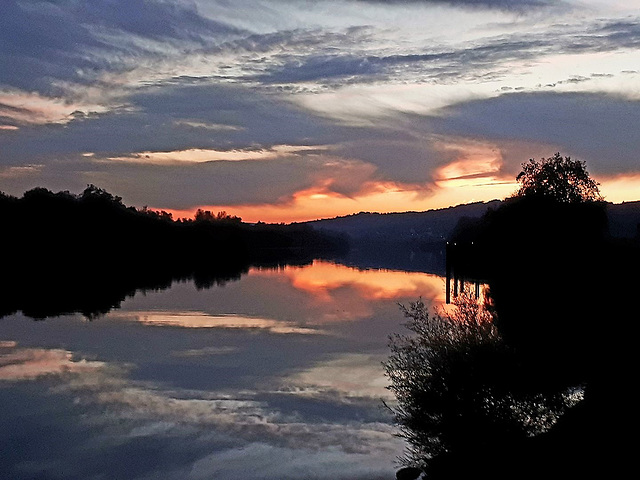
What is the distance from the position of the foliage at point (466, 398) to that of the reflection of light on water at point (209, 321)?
24743 millimetres

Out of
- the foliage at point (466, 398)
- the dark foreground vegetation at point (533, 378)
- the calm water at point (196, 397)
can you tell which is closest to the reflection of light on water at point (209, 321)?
the calm water at point (196, 397)

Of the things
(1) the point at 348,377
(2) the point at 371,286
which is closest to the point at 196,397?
(1) the point at 348,377

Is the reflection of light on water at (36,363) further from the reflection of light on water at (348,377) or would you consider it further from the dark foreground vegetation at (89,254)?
the dark foreground vegetation at (89,254)

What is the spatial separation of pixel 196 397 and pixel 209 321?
21.9 meters

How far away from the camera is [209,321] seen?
1893 inches

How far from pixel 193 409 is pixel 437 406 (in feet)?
31.4

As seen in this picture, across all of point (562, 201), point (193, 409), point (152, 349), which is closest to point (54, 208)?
point (562, 201)

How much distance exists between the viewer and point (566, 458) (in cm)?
1409

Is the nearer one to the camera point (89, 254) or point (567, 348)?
point (567, 348)

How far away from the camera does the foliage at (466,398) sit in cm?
1748

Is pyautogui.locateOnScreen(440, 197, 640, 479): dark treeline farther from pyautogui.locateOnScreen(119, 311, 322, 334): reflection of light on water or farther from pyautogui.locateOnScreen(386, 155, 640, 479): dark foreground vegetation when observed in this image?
pyautogui.locateOnScreen(119, 311, 322, 334): reflection of light on water

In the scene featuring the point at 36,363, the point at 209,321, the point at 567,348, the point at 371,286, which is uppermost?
the point at 567,348

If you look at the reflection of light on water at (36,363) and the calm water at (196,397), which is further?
the reflection of light on water at (36,363)

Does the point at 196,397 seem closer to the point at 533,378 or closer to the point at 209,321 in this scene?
the point at 533,378
